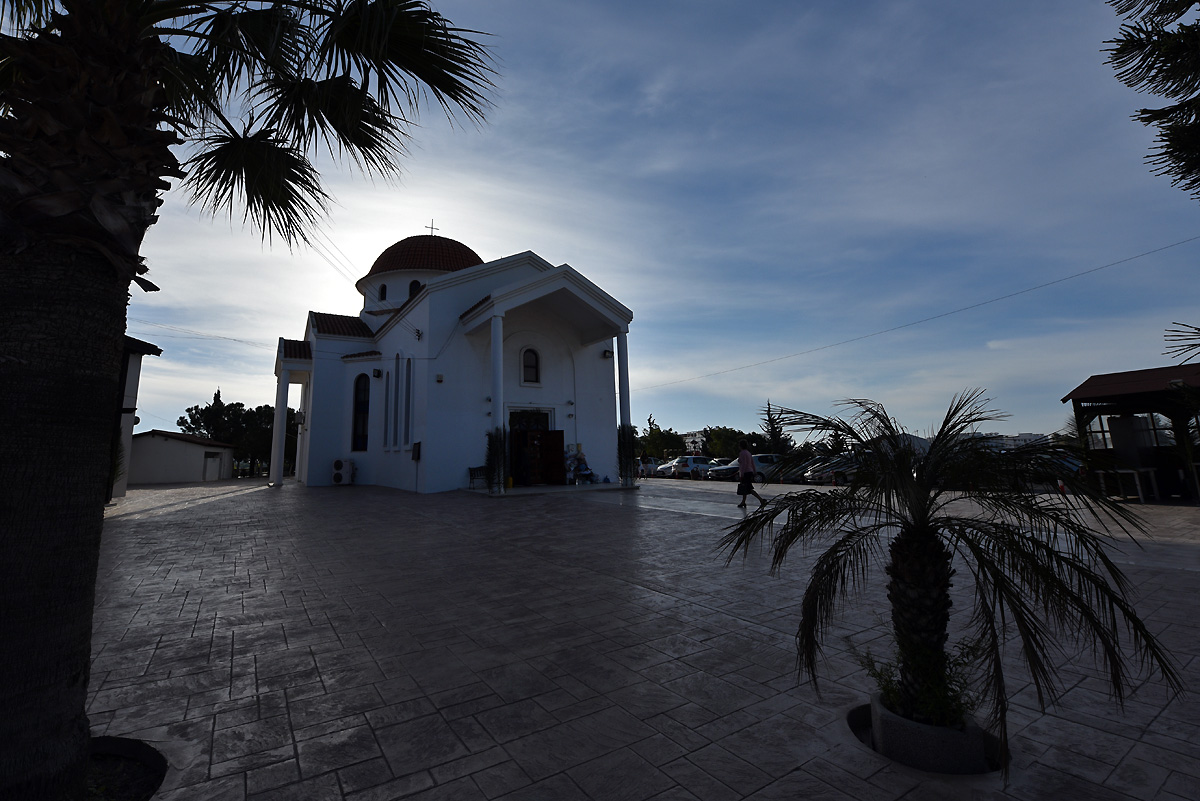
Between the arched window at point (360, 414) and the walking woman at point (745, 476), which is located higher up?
the arched window at point (360, 414)

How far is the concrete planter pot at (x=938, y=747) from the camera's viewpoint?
2365mm

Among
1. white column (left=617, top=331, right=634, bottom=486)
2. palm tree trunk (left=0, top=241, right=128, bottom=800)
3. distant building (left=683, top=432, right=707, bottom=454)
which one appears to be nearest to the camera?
palm tree trunk (left=0, top=241, right=128, bottom=800)

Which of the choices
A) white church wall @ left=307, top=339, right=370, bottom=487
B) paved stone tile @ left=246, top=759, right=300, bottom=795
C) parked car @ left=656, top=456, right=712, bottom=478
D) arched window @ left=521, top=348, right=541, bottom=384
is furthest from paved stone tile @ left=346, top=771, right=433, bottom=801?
parked car @ left=656, top=456, right=712, bottom=478

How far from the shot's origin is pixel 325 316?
24875mm

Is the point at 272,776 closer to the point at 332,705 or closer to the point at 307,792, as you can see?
the point at 307,792

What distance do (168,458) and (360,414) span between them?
61.9 ft

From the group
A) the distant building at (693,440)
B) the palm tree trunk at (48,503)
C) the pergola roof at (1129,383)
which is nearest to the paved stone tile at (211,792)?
the palm tree trunk at (48,503)

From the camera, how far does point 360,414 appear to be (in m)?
23.0

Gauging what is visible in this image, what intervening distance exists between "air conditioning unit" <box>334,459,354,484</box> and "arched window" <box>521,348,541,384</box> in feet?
28.2

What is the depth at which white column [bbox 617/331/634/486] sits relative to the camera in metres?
19.2

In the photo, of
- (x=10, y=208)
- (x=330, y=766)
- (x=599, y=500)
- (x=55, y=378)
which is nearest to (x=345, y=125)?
(x=10, y=208)

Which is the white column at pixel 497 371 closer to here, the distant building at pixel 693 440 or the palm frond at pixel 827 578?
the palm frond at pixel 827 578

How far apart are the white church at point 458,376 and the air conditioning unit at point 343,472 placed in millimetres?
41

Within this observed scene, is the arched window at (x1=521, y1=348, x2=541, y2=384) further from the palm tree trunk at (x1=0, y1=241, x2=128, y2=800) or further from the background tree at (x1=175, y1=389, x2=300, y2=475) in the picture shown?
the background tree at (x1=175, y1=389, x2=300, y2=475)
